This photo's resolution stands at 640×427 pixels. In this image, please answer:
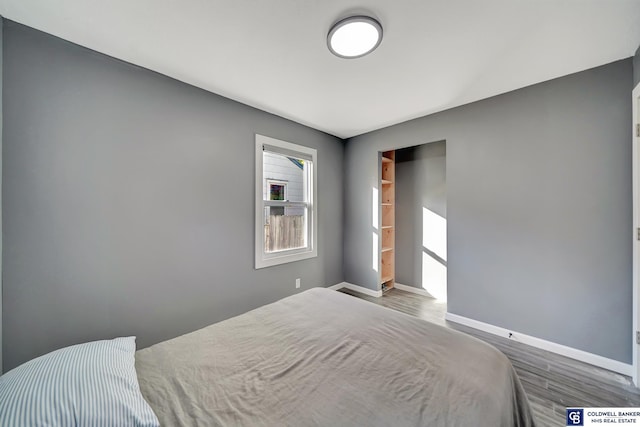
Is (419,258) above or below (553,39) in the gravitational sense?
below

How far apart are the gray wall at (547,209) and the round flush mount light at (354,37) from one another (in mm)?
1660

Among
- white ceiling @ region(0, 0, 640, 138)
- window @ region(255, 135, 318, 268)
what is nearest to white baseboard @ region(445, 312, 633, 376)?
window @ region(255, 135, 318, 268)

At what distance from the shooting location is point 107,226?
71.5 inches

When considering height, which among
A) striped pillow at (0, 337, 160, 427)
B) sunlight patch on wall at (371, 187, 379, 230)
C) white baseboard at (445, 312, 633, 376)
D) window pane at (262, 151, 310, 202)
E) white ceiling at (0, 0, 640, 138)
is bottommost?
white baseboard at (445, 312, 633, 376)

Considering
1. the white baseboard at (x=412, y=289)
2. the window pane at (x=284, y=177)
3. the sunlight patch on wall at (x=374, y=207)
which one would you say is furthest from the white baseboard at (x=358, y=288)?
the window pane at (x=284, y=177)

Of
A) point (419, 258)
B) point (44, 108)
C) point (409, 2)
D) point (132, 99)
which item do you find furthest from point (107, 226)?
point (419, 258)

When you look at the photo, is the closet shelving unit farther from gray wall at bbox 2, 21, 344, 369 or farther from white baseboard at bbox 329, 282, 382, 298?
gray wall at bbox 2, 21, 344, 369

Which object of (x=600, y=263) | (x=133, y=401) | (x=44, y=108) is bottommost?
(x=133, y=401)

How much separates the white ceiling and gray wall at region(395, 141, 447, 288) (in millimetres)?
1313

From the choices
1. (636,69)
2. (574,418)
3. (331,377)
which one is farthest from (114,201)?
(636,69)

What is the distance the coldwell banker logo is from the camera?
A: 1.35 m

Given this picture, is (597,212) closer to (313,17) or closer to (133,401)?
(313,17)

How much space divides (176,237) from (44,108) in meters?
1.23

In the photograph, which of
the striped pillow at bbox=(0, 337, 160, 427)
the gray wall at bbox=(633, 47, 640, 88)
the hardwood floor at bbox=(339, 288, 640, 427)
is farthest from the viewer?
the gray wall at bbox=(633, 47, 640, 88)
